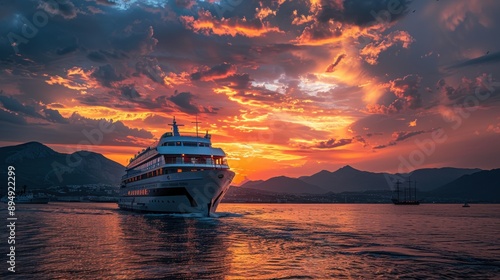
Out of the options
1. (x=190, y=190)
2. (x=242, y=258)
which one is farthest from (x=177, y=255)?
(x=190, y=190)

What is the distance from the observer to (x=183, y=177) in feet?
199

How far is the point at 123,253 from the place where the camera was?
89.8ft

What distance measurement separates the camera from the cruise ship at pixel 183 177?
60.3 metres

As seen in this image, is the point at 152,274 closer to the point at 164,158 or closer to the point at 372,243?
the point at 372,243

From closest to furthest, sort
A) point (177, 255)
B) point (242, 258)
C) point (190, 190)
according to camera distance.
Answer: point (242, 258) < point (177, 255) < point (190, 190)

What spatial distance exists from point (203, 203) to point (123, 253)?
34.3 meters

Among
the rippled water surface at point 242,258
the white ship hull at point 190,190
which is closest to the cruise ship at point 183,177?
the white ship hull at point 190,190

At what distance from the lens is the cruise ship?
2373 inches

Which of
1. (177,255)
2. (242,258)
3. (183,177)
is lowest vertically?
(242,258)

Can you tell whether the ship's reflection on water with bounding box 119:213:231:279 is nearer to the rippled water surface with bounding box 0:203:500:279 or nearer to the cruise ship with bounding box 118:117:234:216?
the rippled water surface with bounding box 0:203:500:279

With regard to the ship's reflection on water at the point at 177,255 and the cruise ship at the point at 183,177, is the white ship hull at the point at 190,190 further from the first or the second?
the ship's reflection on water at the point at 177,255

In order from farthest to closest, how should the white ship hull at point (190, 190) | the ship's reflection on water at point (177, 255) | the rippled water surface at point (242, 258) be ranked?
the white ship hull at point (190, 190), the rippled water surface at point (242, 258), the ship's reflection on water at point (177, 255)

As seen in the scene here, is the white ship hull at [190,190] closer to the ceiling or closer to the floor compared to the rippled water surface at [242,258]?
closer to the ceiling

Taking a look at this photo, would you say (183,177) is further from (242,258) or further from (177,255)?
(242,258)
